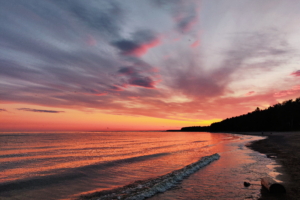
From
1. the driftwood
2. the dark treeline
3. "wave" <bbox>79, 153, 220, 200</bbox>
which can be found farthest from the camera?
the dark treeline

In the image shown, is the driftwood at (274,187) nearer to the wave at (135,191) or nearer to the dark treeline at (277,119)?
the wave at (135,191)

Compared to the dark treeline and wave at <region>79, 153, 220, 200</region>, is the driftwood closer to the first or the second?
wave at <region>79, 153, 220, 200</region>

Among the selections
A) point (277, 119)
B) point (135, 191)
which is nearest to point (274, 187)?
point (135, 191)

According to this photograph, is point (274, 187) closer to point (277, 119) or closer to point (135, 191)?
point (135, 191)

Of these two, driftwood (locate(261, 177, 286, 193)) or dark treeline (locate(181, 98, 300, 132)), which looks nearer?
driftwood (locate(261, 177, 286, 193))

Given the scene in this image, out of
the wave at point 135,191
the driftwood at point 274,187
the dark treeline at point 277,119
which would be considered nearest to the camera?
the driftwood at point 274,187

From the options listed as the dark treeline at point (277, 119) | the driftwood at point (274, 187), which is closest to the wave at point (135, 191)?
the driftwood at point (274, 187)

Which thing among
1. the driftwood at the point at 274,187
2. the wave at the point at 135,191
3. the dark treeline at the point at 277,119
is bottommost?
the wave at the point at 135,191

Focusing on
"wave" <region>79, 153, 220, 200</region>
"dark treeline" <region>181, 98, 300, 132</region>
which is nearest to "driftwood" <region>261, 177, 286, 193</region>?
"wave" <region>79, 153, 220, 200</region>

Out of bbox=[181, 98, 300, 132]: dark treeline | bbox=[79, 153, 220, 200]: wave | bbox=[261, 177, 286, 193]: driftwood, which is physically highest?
bbox=[181, 98, 300, 132]: dark treeline

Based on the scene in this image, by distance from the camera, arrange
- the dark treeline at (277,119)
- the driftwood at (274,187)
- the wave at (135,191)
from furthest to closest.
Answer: the dark treeline at (277,119)
the wave at (135,191)
the driftwood at (274,187)

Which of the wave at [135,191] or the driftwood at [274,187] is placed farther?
the wave at [135,191]

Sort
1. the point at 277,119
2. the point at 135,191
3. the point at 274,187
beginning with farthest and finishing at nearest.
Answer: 1. the point at 277,119
2. the point at 135,191
3. the point at 274,187

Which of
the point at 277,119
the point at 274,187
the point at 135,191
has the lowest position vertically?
the point at 135,191
